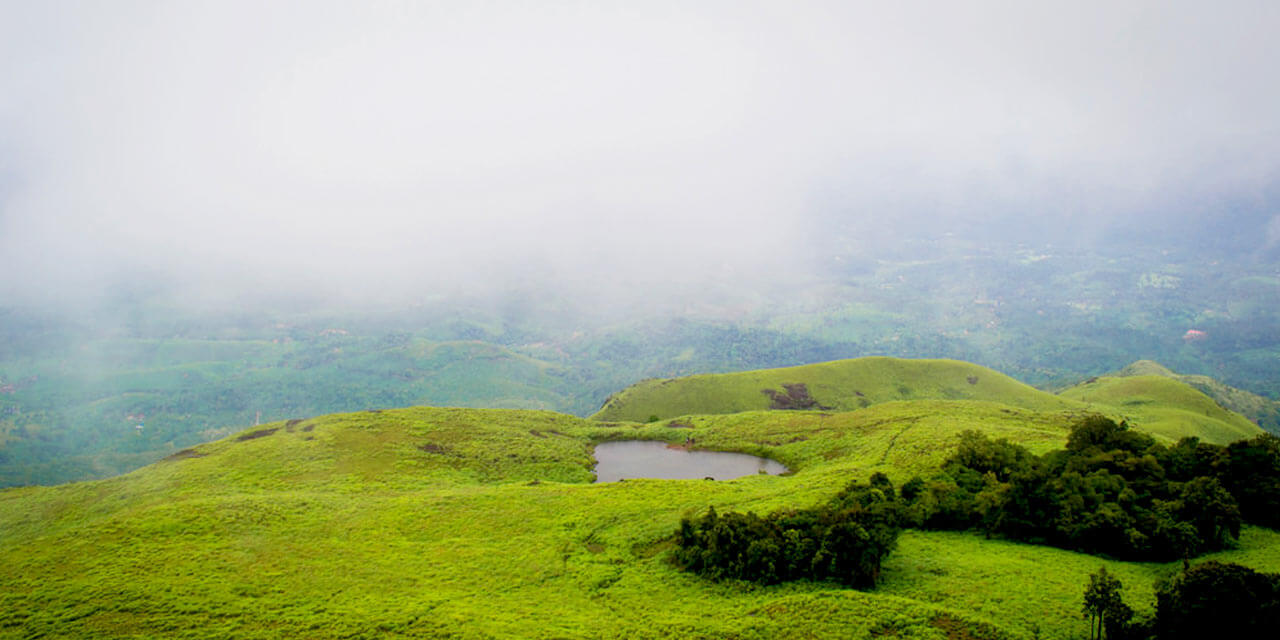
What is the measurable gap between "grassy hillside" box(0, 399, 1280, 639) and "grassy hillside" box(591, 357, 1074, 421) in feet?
217

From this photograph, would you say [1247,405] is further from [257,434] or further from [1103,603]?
[257,434]

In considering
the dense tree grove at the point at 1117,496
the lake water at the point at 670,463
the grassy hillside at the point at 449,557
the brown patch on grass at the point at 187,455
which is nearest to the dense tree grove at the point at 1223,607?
the grassy hillside at the point at 449,557

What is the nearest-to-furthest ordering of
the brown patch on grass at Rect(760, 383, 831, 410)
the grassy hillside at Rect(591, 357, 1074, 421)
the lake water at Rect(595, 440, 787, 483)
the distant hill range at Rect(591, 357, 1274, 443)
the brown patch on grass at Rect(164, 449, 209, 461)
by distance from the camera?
the brown patch on grass at Rect(164, 449, 209, 461) < the lake water at Rect(595, 440, 787, 483) < the distant hill range at Rect(591, 357, 1274, 443) < the brown patch on grass at Rect(760, 383, 831, 410) < the grassy hillside at Rect(591, 357, 1074, 421)

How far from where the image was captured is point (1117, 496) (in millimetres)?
47625

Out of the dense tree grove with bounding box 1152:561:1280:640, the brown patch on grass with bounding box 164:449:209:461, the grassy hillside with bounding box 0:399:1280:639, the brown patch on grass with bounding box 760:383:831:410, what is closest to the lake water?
the grassy hillside with bounding box 0:399:1280:639

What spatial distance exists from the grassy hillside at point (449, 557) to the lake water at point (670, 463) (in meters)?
6.04

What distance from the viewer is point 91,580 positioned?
133 feet

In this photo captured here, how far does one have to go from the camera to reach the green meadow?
35188 millimetres

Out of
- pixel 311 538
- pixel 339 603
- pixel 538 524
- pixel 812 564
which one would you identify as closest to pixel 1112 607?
pixel 812 564

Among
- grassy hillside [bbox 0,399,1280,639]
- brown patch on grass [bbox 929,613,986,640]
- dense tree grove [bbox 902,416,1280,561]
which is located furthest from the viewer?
dense tree grove [bbox 902,416,1280,561]

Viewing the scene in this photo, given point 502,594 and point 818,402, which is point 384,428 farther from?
point 818,402

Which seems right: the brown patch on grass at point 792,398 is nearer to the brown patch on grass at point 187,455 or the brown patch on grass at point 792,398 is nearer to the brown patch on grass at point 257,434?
the brown patch on grass at point 257,434

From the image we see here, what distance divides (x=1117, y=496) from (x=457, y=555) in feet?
162

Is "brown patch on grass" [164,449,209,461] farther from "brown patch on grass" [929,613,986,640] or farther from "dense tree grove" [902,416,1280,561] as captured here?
"brown patch on grass" [929,613,986,640]
